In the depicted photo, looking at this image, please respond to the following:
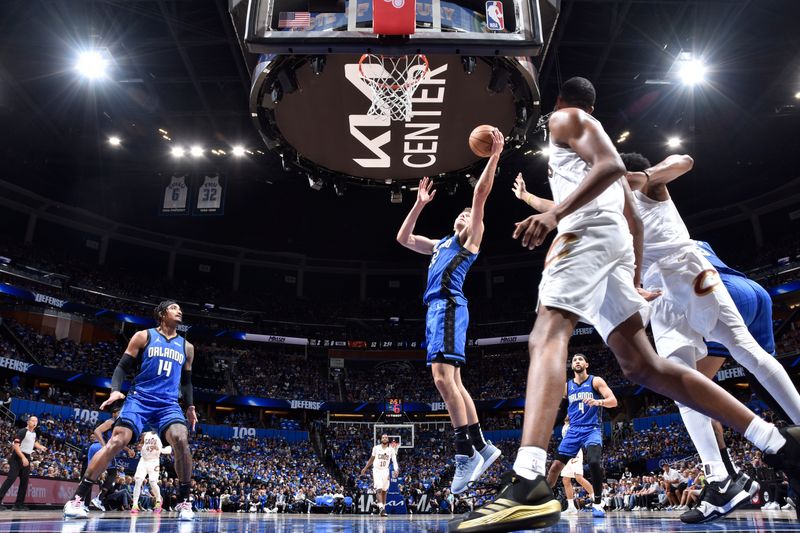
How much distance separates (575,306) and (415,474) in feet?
85.9

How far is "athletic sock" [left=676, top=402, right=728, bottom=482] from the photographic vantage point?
3.25 metres

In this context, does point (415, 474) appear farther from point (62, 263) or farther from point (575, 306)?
point (575, 306)

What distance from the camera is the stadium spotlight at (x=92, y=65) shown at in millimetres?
16356

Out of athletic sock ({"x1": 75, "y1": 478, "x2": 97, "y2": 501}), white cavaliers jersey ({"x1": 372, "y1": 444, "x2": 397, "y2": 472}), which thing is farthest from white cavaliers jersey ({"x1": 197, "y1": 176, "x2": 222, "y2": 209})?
athletic sock ({"x1": 75, "y1": 478, "x2": 97, "y2": 501})

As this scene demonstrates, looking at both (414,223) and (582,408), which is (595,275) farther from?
(582,408)

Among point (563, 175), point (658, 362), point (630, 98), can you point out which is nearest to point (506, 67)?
point (563, 175)

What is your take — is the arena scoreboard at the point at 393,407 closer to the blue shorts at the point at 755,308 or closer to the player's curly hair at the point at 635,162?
the blue shorts at the point at 755,308

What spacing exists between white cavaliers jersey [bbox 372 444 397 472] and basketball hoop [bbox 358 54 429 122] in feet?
23.0

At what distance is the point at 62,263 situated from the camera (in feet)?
96.3

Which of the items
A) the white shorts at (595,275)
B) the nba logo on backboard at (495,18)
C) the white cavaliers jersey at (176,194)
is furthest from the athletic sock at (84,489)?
the white cavaliers jersey at (176,194)

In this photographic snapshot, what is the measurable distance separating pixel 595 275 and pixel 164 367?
189 inches

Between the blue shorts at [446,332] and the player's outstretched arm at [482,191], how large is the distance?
60 cm

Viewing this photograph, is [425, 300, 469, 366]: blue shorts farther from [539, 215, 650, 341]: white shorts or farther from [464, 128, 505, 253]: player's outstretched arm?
[539, 215, 650, 341]: white shorts

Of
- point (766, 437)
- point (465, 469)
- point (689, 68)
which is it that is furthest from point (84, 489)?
point (689, 68)
